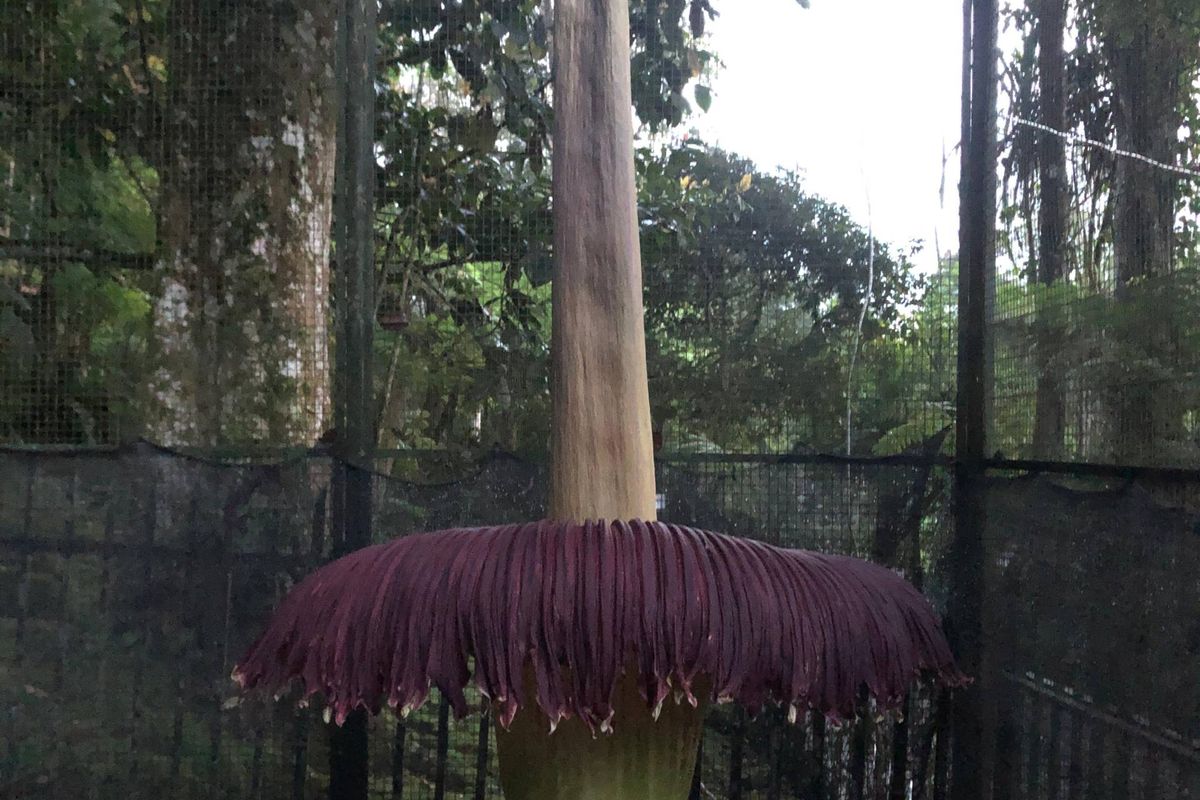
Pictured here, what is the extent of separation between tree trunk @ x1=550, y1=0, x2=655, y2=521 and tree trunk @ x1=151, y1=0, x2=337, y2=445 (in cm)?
112

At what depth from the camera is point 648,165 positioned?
5.80ft

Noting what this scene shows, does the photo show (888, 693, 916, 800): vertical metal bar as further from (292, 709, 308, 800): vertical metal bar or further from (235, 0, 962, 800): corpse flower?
(292, 709, 308, 800): vertical metal bar

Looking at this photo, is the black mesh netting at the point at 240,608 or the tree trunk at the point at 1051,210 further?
the black mesh netting at the point at 240,608

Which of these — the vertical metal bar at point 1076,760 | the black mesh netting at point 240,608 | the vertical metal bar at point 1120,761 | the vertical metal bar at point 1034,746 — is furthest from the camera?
the black mesh netting at point 240,608

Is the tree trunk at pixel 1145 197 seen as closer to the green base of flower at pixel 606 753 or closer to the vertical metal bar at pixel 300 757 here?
the green base of flower at pixel 606 753

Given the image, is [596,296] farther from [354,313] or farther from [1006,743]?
[1006,743]

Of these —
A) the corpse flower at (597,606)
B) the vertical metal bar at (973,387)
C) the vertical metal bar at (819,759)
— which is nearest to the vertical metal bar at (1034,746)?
the vertical metal bar at (973,387)

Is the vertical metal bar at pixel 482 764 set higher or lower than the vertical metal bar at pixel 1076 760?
lower

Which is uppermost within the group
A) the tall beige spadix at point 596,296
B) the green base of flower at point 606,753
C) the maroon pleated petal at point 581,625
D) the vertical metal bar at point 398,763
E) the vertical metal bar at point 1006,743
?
the tall beige spadix at point 596,296

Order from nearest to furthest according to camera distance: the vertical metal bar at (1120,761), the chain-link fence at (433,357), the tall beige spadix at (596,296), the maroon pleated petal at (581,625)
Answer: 1. the maroon pleated petal at (581,625)
2. the tall beige spadix at (596,296)
3. the vertical metal bar at (1120,761)
4. the chain-link fence at (433,357)

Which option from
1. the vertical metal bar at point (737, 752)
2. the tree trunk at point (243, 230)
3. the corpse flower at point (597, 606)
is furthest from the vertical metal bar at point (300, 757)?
the corpse flower at point (597, 606)

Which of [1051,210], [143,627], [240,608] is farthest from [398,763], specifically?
[1051,210]

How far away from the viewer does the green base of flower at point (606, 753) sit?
684mm

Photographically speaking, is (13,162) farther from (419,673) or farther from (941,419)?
(941,419)
